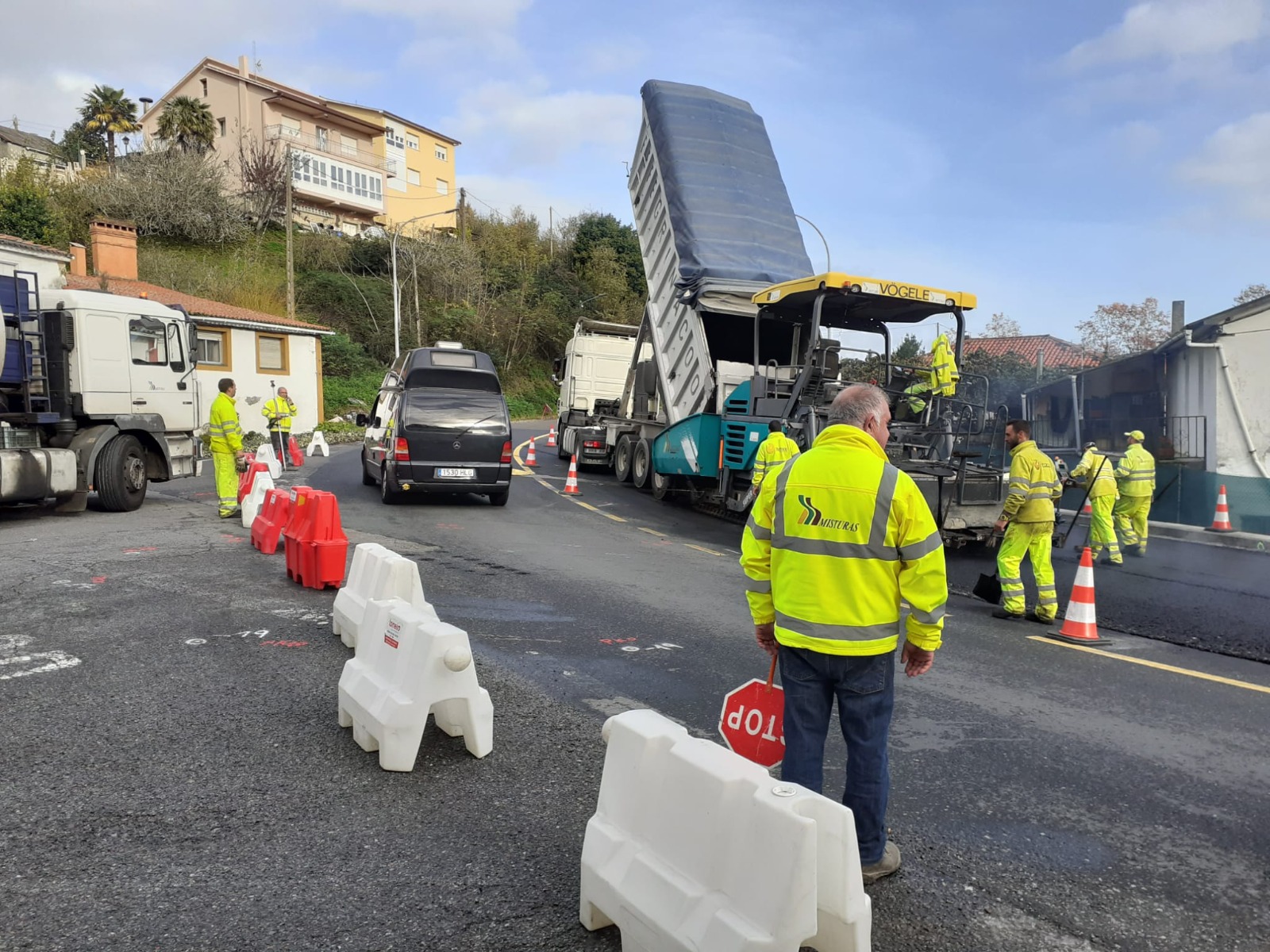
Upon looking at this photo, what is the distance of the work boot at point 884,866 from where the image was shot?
10.1ft

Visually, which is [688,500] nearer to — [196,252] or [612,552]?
[612,552]

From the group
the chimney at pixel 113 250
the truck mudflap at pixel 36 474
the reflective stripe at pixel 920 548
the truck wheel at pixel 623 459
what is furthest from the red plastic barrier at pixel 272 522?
the chimney at pixel 113 250

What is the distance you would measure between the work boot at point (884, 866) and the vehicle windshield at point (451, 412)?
1032 centimetres

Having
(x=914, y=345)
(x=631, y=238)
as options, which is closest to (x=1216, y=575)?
(x=914, y=345)

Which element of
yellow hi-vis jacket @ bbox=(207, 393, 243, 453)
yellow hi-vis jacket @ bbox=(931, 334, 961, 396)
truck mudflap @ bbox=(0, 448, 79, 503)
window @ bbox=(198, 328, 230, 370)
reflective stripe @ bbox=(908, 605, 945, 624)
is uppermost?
window @ bbox=(198, 328, 230, 370)

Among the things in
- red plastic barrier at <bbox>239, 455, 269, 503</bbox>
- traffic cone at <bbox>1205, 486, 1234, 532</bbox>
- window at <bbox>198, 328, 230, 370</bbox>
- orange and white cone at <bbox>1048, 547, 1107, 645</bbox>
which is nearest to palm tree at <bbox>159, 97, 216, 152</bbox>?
window at <bbox>198, 328, 230, 370</bbox>

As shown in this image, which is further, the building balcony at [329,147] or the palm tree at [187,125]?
the building balcony at [329,147]

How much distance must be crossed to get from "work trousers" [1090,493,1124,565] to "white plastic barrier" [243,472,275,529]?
30.7ft

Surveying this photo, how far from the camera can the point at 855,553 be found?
296 cm

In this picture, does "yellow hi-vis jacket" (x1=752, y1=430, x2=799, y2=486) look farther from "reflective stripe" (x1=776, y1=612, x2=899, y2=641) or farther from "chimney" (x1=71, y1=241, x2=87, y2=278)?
"chimney" (x1=71, y1=241, x2=87, y2=278)

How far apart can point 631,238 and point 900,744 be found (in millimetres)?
52830

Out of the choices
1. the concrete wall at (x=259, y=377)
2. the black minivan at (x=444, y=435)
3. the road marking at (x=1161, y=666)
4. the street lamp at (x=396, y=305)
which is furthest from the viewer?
the street lamp at (x=396, y=305)

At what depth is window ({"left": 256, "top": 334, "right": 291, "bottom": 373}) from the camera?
3000cm

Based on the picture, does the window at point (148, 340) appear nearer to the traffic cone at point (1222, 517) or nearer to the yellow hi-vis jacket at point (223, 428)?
the yellow hi-vis jacket at point (223, 428)
